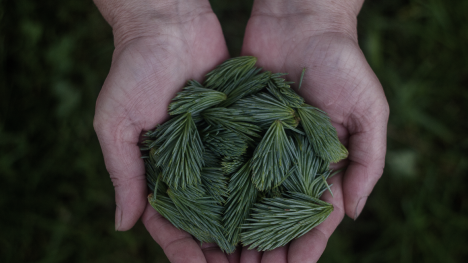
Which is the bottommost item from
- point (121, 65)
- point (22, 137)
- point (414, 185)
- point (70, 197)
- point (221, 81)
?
point (414, 185)

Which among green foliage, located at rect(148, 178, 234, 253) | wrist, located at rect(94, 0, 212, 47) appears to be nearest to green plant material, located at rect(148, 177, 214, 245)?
green foliage, located at rect(148, 178, 234, 253)

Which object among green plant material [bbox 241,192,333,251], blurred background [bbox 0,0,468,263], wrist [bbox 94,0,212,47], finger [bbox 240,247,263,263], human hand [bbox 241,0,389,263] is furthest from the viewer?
blurred background [bbox 0,0,468,263]

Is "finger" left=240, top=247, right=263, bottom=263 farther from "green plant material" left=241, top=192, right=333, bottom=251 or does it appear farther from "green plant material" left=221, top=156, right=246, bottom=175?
"green plant material" left=221, top=156, right=246, bottom=175

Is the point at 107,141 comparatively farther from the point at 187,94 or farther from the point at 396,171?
the point at 396,171

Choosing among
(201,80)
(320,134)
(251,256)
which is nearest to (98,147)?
(201,80)

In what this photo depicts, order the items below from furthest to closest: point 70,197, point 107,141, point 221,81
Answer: point 70,197 → point 221,81 → point 107,141

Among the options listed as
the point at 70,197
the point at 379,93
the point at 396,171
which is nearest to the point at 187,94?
the point at 379,93

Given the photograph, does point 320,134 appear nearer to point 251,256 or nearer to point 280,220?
point 280,220
